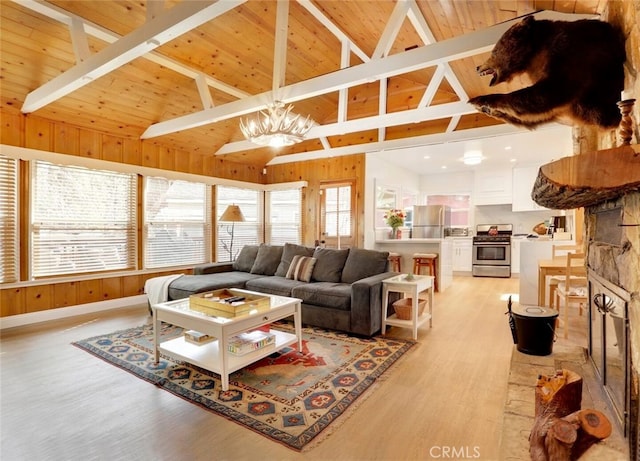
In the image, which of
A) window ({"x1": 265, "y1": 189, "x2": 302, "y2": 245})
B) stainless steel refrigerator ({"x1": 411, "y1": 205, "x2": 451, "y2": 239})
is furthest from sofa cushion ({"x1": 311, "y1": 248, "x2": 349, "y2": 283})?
stainless steel refrigerator ({"x1": 411, "y1": 205, "x2": 451, "y2": 239})

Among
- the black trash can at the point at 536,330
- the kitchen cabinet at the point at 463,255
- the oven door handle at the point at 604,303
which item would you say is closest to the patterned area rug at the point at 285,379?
the black trash can at the point at 536,330

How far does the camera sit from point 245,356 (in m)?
2.51

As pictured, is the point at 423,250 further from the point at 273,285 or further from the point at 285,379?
the point at 285,379

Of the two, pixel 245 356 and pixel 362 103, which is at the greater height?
pixel 362 103

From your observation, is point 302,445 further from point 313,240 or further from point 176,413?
point 313,240

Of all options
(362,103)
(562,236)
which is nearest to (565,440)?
(562,236)

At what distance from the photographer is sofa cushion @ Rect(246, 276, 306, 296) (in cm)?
395

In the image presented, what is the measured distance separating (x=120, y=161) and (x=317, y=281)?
3566 mm

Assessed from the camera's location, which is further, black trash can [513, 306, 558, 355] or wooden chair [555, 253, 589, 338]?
wooden chair [555, 253, 589, 338]

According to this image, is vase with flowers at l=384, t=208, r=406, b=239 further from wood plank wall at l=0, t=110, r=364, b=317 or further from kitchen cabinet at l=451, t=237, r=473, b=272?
kitchen cabinet at l=451, t=237, r=473, b=272

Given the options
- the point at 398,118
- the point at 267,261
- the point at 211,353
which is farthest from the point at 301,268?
the point at 398,118

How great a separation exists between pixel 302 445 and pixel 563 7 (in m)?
2.90

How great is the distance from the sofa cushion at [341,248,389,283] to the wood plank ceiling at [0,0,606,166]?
1925mm

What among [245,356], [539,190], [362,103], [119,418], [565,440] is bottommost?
[119,418]
